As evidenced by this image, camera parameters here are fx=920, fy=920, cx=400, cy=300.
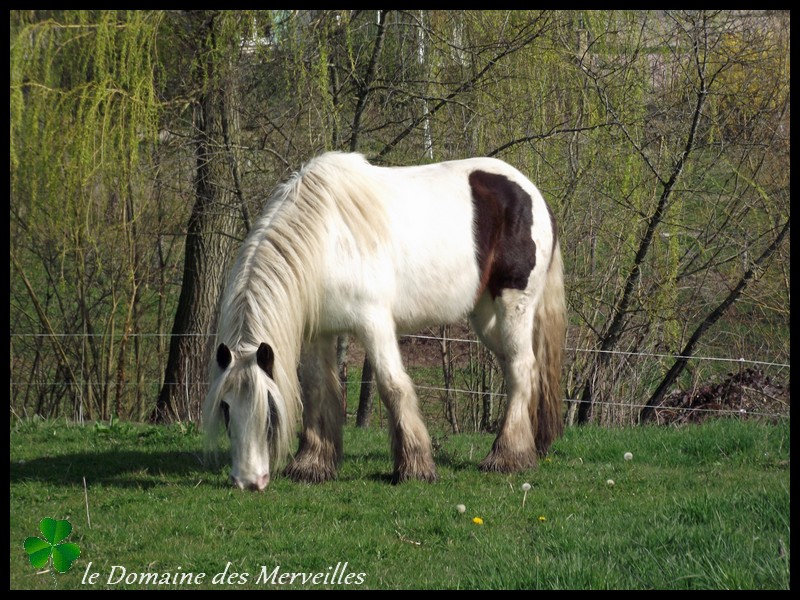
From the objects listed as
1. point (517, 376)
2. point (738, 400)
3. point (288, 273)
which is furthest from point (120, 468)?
point (738, 400)

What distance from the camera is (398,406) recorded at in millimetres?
5668

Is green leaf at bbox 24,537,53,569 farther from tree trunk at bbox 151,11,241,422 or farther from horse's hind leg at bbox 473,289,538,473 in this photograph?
tree trunk at bbox 151,11,241,422

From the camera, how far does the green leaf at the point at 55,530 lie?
4277 millimetres

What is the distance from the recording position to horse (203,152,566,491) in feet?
17.0

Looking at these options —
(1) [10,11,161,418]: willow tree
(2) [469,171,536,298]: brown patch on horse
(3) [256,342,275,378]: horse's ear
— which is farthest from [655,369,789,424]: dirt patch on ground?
(1) [10,11,161,418]: willow tree

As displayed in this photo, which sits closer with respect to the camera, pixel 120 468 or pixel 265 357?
pixel 265 357

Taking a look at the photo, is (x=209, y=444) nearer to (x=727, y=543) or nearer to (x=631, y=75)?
(x=727, y=543)

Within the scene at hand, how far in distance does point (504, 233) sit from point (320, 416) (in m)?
1.75

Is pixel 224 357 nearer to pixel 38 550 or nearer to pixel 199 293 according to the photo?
pixel 38 550

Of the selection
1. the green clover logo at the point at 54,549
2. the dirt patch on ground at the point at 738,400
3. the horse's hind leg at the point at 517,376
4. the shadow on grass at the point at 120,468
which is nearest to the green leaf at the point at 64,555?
the green clover logo at the point at 54,549

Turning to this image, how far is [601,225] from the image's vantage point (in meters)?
8.84

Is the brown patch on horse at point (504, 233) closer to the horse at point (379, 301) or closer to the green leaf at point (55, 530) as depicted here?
the horse at point (379, 301)

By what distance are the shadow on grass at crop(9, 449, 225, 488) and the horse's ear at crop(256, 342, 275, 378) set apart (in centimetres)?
83
